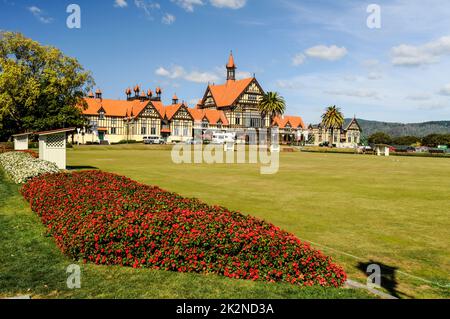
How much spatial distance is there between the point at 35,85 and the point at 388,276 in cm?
4829

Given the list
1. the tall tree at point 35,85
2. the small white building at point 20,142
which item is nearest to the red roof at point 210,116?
the tall tree at point 35,85

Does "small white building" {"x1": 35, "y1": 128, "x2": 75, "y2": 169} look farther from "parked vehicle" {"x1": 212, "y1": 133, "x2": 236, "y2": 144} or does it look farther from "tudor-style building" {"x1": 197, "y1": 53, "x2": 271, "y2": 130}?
"tudor-style building" {"x1": 197, "y1": 53, "x2": 271, "y2": 130}

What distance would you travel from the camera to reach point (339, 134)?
134m

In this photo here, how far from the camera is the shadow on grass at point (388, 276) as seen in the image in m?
6.89

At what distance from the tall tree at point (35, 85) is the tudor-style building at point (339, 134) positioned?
92120mm

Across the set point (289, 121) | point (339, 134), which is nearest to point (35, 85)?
point (289, 121)

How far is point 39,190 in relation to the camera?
45.9 feet

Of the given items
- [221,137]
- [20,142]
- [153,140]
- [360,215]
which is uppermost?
[221,137]

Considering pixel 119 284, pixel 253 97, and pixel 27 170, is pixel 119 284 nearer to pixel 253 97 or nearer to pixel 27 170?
pixel 27 170

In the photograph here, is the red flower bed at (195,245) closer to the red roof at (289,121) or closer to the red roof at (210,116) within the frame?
the red roof at (210,116)

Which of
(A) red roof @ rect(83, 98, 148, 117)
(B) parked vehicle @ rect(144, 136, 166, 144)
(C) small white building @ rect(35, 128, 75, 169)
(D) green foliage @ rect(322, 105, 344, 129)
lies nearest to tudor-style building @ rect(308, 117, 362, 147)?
(D) green foliage @ rect(322, 105, 344, 129)

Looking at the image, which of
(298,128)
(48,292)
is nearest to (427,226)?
(48,292)

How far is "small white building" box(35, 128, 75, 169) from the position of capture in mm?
25344
